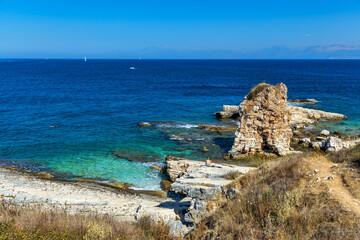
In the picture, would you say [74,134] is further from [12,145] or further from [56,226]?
[56,226]

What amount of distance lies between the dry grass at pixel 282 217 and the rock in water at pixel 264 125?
16308 mm

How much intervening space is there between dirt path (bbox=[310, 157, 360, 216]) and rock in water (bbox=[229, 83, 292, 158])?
1391cm

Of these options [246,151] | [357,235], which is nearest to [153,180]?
[246,151]

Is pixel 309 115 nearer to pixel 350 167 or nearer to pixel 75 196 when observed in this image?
pixel 350 167

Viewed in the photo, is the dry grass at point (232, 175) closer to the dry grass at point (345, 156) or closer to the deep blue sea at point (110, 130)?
the dry grass at point (345, 156)

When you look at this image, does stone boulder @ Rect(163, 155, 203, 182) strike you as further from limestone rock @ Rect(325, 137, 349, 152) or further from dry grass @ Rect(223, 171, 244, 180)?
limestone rock @ Rect(325, 137, 349, 152)

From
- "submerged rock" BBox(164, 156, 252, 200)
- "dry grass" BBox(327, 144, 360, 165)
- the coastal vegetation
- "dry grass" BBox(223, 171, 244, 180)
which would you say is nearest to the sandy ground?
"submerged rock" BBox(164, 156, 252, 200)

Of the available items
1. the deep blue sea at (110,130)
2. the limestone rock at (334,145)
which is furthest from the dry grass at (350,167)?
the limestone rock at (334,145)

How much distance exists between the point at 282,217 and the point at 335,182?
138 inches

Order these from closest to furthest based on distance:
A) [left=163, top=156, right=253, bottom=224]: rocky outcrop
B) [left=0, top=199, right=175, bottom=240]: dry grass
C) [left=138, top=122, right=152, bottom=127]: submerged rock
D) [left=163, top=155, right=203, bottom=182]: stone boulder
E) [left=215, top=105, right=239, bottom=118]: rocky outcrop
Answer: [left=0, top=199, right=175, bottom=240]: dry grass, [left=163, top=156, right=253, bottom=224]: rocky outcrop, [left=163, top=155, right=203, bottom=182]: stone boulder, [left=138, top=122, right=152, bottom=127]: submerged rock, [left=215, top=105, right=239, bottom=118]: rocky outcrop

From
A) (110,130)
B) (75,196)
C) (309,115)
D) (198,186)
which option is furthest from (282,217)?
(309,115)

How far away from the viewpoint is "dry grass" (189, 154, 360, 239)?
6887 mm

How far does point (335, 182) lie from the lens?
950 cm

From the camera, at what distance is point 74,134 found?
3294cm
